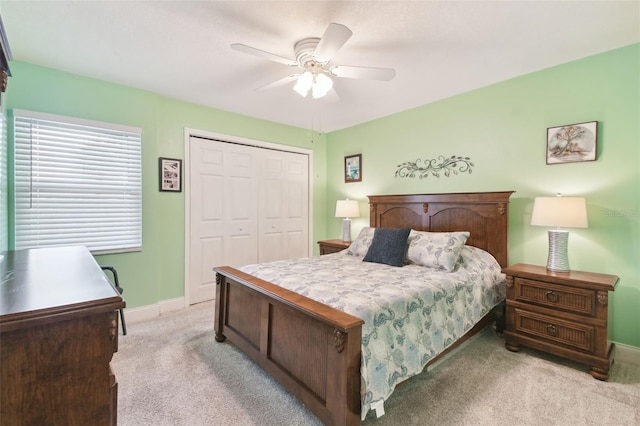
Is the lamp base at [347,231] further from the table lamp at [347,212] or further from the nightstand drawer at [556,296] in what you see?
the nightstand drawer at [556,296]

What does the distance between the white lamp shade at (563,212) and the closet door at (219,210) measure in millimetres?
3371

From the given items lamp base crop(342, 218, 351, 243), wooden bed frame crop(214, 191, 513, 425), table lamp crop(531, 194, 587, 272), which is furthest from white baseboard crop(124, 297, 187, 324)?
table lamp crop(531, 194, 587, 272)

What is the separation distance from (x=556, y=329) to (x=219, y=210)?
372 centimetres

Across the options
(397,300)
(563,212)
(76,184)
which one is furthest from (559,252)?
(76,184)

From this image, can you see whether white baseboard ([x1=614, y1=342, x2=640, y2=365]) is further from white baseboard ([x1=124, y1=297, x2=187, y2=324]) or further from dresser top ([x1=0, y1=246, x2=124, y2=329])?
white baseboard ([x1=124, y1=297, x2=187, y2=324])

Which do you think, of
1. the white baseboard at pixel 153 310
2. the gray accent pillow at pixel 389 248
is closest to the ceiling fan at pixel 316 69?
the gray accent pillow at pixel 389 248

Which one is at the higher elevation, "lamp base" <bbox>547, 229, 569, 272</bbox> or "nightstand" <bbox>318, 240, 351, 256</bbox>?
"lamp base" <bbox>547, 229, 569, 272</bbox>

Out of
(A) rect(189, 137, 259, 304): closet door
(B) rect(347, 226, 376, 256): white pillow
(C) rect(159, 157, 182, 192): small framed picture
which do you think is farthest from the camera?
(A) rect(189, 137, 259, 304): closet door

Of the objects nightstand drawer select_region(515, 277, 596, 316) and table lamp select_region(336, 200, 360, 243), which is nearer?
nightstand drawer select_region(515, 277, 596, 316)

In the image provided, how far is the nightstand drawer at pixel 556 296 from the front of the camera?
6.97 feet

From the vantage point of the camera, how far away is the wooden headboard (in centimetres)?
286

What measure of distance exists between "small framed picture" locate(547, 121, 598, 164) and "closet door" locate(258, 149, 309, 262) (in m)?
3.24

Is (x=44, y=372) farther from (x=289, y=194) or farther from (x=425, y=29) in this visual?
(x=289, y=194)

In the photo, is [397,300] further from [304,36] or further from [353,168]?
[353,168]
